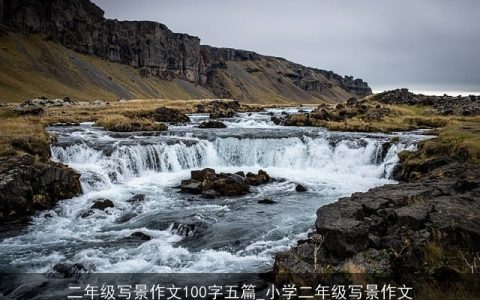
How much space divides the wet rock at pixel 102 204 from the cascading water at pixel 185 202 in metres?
0.33

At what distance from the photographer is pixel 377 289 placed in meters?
10.4

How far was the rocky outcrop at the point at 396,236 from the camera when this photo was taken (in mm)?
11086

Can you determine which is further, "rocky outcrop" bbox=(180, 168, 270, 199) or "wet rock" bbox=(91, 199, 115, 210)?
"rocky outcrop" bbox=(180, 168, 270, 199)

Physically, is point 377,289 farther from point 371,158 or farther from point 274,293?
point 371,158

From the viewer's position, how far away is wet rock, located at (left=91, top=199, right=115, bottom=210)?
22203 millimetres

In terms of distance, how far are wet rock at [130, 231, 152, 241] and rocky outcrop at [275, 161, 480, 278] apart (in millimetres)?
6974

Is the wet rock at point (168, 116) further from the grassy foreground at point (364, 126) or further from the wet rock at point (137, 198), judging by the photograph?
the wet rock at point (137, 198)

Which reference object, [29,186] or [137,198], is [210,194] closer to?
[137,198]

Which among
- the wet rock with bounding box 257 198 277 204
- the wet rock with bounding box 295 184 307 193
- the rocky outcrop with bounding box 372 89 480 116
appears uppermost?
the rocky outcrop with bounding box 372 89 480 116

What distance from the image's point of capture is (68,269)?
14.2m

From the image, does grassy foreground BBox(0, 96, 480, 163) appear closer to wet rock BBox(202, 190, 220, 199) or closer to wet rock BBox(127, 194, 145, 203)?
wet rock BBox(127, 194, 145, 203)

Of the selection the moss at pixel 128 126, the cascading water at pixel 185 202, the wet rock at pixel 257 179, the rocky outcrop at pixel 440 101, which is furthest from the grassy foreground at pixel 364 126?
the wet rock at pixel 257 179

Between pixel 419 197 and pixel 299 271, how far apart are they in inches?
262

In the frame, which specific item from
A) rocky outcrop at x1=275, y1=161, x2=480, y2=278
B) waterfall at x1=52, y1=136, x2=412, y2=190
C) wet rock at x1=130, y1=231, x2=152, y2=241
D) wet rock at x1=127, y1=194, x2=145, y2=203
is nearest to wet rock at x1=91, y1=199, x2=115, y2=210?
wet rock at x1=127, y1=194, x2=145, y2=203
